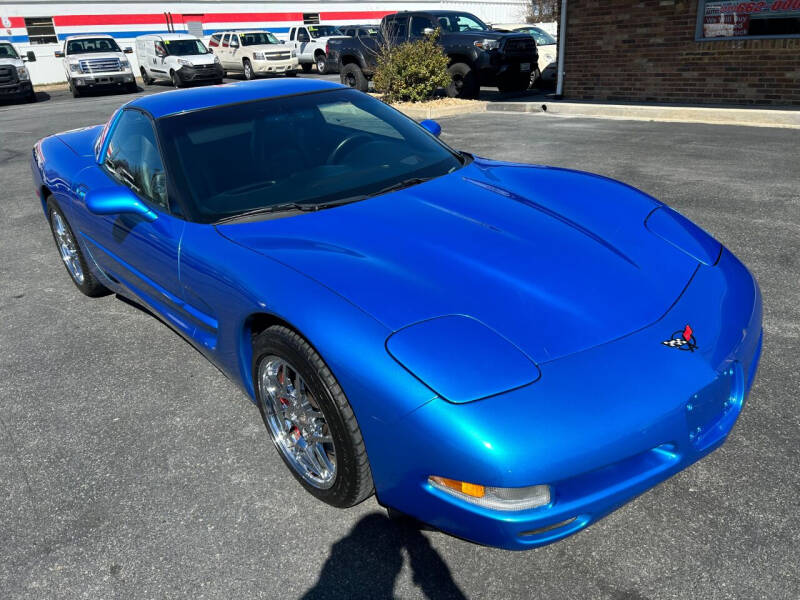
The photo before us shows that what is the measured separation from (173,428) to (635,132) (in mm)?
8573

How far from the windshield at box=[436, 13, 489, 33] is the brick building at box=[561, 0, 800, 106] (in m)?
2.85

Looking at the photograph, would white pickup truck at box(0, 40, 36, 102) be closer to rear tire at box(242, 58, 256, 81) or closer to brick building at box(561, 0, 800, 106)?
rear tire at box(242, 58, 256, 81)

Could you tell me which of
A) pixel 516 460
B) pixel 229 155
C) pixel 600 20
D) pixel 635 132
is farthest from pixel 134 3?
pixel 516 460

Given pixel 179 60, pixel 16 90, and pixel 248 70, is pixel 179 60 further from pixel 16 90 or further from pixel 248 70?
pixel 16 90

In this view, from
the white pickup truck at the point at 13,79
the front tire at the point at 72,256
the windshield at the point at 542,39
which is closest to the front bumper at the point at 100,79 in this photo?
the white pickup truck at the point at 13,79

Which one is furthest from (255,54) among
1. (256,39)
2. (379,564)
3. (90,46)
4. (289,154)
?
(379,564)

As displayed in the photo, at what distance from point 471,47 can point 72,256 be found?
10.9m

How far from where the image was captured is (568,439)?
1714 millimetres

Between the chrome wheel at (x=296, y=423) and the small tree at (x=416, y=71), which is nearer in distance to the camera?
the chrome wheel at (x=296, y=423)

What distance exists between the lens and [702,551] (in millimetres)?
2055

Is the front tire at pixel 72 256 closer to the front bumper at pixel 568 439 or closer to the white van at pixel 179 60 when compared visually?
the front bumper at pixel 568 439

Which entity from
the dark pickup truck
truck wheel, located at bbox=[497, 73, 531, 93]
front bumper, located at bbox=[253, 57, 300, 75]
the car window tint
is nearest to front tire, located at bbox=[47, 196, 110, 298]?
the car window tint

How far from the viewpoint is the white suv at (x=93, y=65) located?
64.4 feet

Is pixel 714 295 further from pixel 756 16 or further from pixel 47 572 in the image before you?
pixel 756 16
